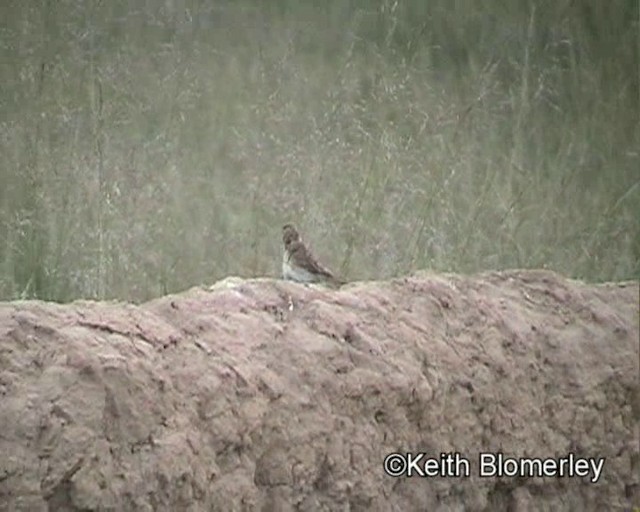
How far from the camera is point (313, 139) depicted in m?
5.51

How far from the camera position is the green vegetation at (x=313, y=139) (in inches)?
192

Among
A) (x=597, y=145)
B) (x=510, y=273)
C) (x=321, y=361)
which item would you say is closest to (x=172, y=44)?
(x=321, y=361)

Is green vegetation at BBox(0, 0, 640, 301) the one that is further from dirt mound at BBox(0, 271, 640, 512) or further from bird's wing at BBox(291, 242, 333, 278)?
dirt mound at BBox(0, 271, 640, 512)

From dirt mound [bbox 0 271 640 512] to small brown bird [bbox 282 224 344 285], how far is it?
12cm

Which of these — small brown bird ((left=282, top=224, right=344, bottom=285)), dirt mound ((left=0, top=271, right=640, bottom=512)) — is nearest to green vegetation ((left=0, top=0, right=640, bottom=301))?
small brown bird ((left=282, top=224, right=344, bottom=285))

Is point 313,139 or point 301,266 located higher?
point 313,139

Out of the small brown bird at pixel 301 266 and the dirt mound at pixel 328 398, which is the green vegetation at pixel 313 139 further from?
the dirt mound at pixel 328 398

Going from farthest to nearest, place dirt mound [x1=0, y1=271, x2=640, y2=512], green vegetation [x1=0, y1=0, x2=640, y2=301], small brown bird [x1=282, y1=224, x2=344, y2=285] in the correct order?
small brown bird [x1=282, y1=224, x2=344, y2=285], green vegetation [x1=0, y1=0, x2=640, y2=301], dirt mound [x1=0, y1=271, x2=640, y2=512]

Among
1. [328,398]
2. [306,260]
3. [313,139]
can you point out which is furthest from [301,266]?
[328,398]

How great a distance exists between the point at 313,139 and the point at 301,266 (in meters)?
0.55

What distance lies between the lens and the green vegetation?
4.89 m

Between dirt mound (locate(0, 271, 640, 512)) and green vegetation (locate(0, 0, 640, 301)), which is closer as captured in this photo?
dirt mound (locate(0, 271, 640, 512))

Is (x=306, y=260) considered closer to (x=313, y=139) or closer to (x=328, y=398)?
(x=313, y=139)

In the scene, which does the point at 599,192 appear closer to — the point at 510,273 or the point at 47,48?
the point at 510,273
